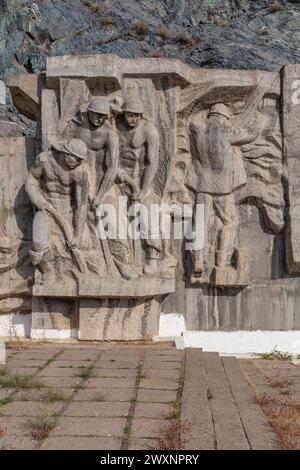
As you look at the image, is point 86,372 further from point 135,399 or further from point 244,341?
point 244,341

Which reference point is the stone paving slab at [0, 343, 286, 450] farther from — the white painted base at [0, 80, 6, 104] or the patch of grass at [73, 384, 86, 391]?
the white painted base at [0, 80, 6, 104]

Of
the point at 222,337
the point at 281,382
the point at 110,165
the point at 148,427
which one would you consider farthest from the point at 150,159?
the point at 148,427

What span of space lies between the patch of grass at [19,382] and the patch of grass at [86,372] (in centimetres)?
41

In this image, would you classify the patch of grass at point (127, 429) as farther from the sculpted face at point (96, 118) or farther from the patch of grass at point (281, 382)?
the sculpted face at point (96, 118)

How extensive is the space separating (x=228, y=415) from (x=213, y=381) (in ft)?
3.57

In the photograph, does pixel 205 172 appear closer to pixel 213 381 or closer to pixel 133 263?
pixel 133 263

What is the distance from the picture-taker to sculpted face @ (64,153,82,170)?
6.47 m

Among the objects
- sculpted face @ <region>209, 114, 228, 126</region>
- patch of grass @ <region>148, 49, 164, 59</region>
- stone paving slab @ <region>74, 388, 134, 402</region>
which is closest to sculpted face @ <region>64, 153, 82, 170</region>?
sculpted face @ <region>209, 114, 228, 126</region>

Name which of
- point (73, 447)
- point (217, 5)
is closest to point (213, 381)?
point (73, 447)

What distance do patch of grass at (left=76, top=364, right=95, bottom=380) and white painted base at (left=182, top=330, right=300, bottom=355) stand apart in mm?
1829

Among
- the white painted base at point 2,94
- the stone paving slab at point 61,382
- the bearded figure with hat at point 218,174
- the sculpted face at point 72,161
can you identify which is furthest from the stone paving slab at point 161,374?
the white painted base at point 2,94

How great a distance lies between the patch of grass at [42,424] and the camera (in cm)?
331

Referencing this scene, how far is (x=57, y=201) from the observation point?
6.69 metres

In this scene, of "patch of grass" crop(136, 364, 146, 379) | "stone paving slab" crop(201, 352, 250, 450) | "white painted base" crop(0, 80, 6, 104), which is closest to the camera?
"stone paving slab" crop(201, 352, 250, 450)
